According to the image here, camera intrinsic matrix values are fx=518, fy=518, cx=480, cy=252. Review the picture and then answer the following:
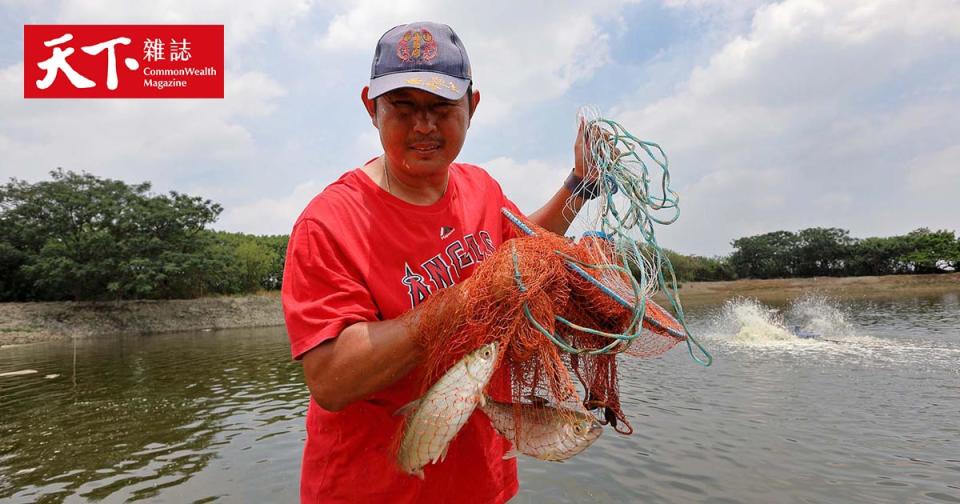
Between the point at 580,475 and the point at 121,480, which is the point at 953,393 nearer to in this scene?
the point at 580,475

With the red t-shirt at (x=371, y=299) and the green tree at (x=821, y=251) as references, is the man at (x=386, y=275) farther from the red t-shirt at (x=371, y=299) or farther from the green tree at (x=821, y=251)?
the green tree at (x=821, y=251)

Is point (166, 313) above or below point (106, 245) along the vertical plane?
below

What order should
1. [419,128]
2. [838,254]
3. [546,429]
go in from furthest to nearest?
[838,254], [546,429], [419,128]

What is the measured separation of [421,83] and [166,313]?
42.7 metres

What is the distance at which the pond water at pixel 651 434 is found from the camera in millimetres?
6516

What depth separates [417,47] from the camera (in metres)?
1.71

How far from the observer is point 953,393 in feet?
33.0

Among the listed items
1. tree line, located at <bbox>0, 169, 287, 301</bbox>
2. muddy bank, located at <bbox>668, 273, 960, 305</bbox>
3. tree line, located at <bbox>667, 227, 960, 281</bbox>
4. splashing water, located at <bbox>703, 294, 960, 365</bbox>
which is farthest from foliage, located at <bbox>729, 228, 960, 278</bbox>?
tree line, located at <bbox>0, 169, 287, 301</bbox>

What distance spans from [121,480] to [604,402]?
767cm

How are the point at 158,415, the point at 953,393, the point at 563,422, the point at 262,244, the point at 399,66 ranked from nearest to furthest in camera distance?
the point at 399,66, the point at 563,422, the point at 953,393, the point at 158,415, the point at 262,244

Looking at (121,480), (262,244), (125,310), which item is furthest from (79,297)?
(121,480)

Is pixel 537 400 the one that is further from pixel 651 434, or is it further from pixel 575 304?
pixel 651 434

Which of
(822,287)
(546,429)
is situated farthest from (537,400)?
(822,287)

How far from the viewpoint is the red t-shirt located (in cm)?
155
